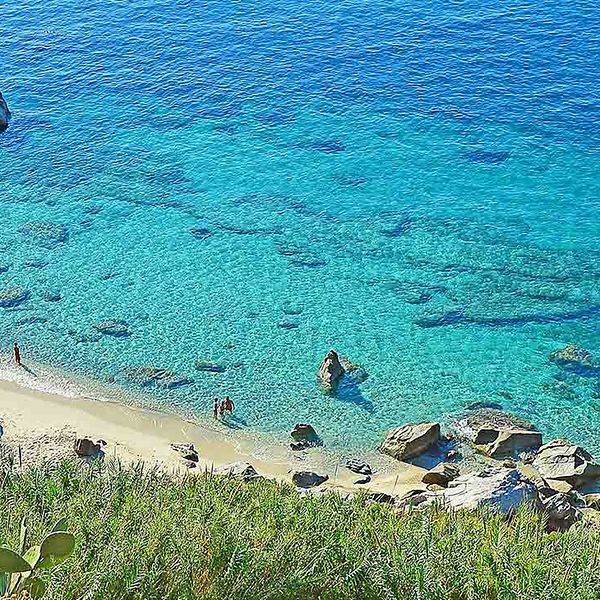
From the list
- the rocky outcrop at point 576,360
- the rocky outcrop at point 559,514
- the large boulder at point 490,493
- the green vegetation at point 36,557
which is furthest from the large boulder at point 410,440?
the green vegetation at point 36,557

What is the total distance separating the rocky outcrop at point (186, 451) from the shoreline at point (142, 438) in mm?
202

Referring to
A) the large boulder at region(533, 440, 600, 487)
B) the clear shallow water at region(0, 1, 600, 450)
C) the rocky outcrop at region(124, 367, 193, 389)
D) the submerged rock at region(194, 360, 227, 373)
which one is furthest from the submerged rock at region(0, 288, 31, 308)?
the large boulder at region(533, 440, 600, 487)

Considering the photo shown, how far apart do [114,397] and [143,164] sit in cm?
1930

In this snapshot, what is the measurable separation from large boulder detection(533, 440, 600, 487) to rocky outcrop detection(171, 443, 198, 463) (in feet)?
35.3

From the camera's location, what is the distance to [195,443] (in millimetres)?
29812

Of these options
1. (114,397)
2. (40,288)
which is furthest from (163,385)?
(40,288)

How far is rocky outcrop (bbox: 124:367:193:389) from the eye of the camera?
32.5 m

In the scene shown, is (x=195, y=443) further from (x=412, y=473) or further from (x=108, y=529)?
(x=108, y=529)

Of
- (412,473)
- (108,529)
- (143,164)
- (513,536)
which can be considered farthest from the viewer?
(143,164)

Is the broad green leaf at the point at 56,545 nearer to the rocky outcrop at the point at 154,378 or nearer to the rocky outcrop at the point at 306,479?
the rocky outcrop at the point at 306,479

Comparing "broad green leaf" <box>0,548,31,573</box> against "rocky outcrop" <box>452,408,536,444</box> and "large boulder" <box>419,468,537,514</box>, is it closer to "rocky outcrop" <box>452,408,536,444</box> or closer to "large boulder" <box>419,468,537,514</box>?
"large boulder" <box>419,468,537,514</box>

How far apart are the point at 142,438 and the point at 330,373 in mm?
6949

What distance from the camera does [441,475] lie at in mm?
27203

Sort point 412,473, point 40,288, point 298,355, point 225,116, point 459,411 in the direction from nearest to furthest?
point 412,473
point 459,411
point 298,355
point 40,288
point 225,116
